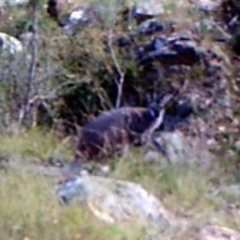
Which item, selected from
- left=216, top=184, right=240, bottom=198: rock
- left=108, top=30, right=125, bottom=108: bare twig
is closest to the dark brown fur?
left=216, top=184, right=240, bottom=198: rock

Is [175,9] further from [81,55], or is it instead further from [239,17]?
[81,55]

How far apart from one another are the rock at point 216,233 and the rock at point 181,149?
190 cm

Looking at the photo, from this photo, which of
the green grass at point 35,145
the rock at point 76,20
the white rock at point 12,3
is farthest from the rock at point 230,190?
the white rock at point 12,3

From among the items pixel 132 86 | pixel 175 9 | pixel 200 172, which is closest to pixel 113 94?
pixel 132 86

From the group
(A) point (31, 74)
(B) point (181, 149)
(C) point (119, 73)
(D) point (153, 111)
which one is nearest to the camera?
(B) point (181, 149)

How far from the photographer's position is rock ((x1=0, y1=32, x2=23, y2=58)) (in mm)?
8833

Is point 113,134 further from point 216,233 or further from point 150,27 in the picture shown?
point 150,27

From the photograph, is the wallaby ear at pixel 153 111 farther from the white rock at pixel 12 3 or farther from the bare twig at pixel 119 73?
the white rock at pixel 12 3

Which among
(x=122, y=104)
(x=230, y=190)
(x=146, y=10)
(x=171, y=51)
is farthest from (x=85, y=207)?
(x=146, y=10)

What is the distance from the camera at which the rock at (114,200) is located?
5391 millimetres

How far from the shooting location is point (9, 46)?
8984 mm

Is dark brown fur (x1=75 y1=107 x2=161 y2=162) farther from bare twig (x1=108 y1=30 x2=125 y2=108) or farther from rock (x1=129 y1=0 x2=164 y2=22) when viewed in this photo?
rock (x1=129 y1=0 x2=164 y2=22)

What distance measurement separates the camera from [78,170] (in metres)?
7.01

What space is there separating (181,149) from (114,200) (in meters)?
2.32
